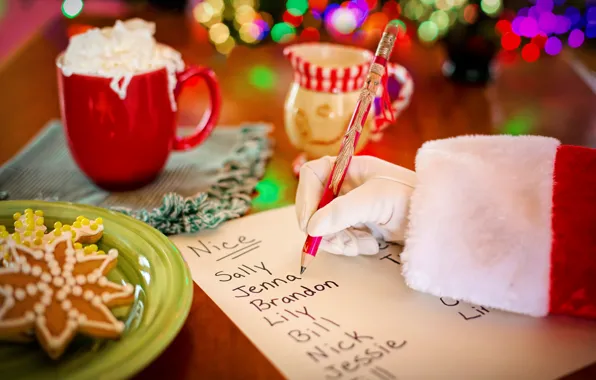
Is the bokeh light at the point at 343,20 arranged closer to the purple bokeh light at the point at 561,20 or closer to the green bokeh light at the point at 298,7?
the green bokeh light at the point at 298,7

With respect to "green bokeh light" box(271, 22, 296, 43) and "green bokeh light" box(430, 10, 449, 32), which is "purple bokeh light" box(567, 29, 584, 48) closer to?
"green bokeh light" box(430, 10, 449, 32)

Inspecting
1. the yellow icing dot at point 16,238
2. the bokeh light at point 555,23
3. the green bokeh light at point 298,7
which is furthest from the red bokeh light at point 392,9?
the yellow icing dot at point 16,238

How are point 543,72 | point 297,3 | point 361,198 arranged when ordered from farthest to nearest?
point 297,3, point 543,72, point 361,198

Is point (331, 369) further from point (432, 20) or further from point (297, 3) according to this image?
point (297, 3)

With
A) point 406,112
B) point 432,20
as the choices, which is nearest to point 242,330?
point 406,112

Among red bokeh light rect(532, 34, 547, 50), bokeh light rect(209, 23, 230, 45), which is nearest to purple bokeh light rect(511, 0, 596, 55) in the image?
red bokeh light rect(532, 34, 547, 50)

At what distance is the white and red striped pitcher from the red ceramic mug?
0.45 ft

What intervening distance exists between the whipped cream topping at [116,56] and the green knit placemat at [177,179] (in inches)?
4.9

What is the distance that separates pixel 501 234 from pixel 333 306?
0.50ft

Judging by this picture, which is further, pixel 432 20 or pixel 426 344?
pixel 432 20

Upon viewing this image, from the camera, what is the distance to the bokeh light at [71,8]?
1.37 metres

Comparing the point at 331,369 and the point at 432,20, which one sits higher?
the point at 432,20

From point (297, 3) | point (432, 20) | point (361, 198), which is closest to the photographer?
point (361, 198)

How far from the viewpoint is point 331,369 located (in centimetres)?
39
